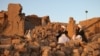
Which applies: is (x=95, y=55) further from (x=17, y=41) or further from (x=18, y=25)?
(x=18, y=25)

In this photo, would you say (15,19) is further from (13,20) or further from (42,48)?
(42,48)

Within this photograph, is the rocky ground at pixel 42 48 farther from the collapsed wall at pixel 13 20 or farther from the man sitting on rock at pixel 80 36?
the collapsed wall at pixel 13 20

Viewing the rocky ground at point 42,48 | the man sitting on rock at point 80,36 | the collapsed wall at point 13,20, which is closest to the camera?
the rocky ground at point 42,48

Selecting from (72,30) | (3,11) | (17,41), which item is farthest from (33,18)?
(17,41)

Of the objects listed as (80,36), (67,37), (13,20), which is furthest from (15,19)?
(80,36)

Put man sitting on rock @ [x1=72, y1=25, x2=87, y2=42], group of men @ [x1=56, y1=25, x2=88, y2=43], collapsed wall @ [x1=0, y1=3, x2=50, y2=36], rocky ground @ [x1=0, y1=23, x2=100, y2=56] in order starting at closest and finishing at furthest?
rocky ground @ [x1=0, y1=23, x2=100, y2=56] < group of men @ [x1=56, y1=25, x2=88, y2=43] < man sitting on rock @ [x1=72, y1=25, x2=87, y2=42] < collapsed wall @ [x1=0, y1=3, x2=50, y2=36]

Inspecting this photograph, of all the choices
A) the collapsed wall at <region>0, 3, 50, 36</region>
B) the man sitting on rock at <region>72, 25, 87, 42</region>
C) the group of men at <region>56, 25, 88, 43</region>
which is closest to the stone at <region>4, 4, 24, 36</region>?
Result: the collapsed wall at <region>0, 3, 50, 36</region>

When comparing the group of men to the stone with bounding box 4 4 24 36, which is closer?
the group of men

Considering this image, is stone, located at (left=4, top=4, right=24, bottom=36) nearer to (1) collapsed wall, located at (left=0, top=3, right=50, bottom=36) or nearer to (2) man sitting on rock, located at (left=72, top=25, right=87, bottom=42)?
(1) collapsed wall, located at (left=0, top=3, right=50, bottom=36)

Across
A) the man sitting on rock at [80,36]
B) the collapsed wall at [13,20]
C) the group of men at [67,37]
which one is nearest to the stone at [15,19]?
the collapsed wall at [13,20]

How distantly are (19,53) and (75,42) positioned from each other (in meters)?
3.73

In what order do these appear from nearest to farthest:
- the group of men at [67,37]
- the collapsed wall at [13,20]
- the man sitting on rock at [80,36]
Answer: the group of men at [67,37] < the man sitting on rock at [80,36] < the collapsed wall at [13,20]

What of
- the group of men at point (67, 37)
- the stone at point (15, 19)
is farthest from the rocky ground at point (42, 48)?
the stone at point (15, 19)

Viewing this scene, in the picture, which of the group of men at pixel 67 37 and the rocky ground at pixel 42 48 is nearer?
the rocky ground at pixel 42 48
